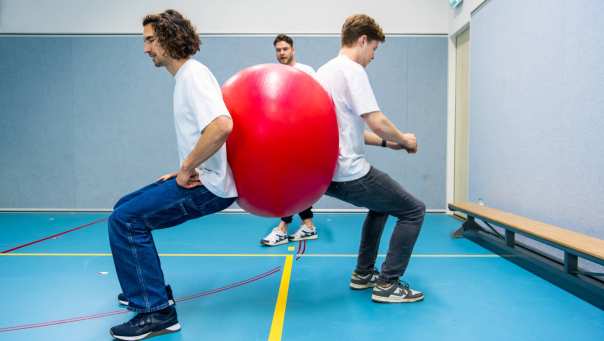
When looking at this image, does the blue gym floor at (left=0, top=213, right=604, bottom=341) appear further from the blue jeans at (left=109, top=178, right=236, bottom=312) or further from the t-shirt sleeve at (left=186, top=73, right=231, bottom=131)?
the t-shirt sleeve at (left=186, top=73, right=231, bottom=131)

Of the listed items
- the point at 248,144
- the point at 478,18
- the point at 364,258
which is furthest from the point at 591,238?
the point at 478,18

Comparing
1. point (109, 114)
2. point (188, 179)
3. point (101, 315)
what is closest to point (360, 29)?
point (188, 179)

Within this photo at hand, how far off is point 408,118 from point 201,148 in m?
4.63

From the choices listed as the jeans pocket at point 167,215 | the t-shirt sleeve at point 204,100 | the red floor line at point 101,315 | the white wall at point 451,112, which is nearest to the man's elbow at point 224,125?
the t-shirt sleeve at point 204,100

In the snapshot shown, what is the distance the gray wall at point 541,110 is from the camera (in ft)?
8.66

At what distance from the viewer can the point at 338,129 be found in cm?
208

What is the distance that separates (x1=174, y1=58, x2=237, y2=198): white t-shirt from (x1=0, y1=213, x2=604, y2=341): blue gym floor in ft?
2.38

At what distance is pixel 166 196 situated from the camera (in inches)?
74.4

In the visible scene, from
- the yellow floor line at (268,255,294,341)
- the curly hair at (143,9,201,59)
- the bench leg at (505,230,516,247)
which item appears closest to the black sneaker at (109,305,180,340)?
the yellow floor line at (268,255,294,341)

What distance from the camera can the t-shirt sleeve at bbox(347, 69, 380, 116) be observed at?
82.5 inches

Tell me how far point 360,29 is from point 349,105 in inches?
16.4

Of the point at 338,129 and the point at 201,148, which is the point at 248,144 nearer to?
the point at 201,148

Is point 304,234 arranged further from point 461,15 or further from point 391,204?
point 461,15

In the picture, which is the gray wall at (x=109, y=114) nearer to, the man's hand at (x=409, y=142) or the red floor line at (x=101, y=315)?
the red floor line at (x=101, y=315)
